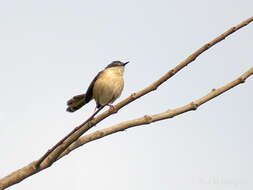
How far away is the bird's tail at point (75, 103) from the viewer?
781cm

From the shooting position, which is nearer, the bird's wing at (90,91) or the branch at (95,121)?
the branch at (95,121)

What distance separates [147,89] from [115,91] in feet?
14.3

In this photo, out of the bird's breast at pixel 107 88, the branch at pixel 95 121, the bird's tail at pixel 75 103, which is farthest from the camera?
the bird's tail at pixel 75 103

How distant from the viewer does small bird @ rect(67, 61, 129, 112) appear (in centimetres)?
757

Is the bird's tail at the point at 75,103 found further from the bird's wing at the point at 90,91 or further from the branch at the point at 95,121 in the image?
the branch at the point at 95,121

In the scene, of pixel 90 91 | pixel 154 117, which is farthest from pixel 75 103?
pixel 154 117

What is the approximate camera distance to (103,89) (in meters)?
7.57

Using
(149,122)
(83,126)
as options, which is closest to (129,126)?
(149,122)

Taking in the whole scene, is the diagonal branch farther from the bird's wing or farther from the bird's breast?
the bird's wing

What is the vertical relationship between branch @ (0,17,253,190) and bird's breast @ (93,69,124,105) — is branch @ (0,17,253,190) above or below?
below

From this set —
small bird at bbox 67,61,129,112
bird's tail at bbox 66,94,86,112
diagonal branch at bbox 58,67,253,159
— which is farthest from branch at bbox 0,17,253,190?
bird's tail at bbox 66,94,86,112

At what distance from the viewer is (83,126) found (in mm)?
3348

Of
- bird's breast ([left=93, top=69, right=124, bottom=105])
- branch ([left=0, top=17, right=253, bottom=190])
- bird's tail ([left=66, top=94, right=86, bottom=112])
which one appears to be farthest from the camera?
bird's tail ([left=66, top=94, right=86, bottom=112])

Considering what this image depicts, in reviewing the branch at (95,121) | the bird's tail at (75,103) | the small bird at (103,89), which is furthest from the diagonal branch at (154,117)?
the bird's tail at (75,103)
